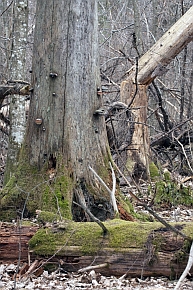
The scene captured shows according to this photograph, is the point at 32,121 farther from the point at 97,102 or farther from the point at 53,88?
the point at 97,102

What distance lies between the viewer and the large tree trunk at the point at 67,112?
6.01m

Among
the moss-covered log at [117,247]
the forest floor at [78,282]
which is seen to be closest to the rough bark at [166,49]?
the moss-covered log at [117,247]

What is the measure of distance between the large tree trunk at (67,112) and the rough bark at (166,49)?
3.77 meters

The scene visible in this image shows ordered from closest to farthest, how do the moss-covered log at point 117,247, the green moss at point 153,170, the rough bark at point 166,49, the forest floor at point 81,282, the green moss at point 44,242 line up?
the forest floor at point 81,282
the moss-covered log at point 117,247
the green moss at point 44,242
the rough bark at point 166,49
the green moss at point 153,170

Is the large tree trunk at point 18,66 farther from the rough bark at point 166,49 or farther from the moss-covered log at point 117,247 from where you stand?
the moss-covered log at point 117,247

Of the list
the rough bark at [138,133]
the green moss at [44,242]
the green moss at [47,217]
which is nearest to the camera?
the green moss at [44,242]

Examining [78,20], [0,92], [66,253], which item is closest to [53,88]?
[78,20]

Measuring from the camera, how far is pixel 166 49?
32.3 feet

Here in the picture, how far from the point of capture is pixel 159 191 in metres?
7.82

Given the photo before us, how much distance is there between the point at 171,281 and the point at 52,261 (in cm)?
121

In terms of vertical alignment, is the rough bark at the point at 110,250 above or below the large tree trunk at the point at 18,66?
below

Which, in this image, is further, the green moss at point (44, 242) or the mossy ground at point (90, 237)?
the green moss at point (44, 242)

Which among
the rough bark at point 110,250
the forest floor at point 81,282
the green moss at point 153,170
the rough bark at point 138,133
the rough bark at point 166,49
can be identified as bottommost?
the forest floor at point 81,282

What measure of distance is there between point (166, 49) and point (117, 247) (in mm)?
6454
